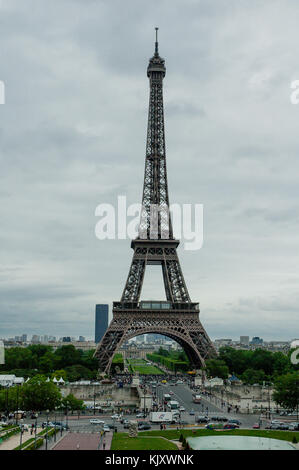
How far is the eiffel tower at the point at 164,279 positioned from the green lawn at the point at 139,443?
158 feet

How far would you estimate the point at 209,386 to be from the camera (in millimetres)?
88500

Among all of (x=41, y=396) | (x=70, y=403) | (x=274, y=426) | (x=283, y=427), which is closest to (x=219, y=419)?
(x=274, y=426)

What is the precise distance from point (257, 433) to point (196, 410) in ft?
64.3

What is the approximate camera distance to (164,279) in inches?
4395

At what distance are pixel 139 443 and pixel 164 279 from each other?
67.5 metres

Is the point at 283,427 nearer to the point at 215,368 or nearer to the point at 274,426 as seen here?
the point at 274,426

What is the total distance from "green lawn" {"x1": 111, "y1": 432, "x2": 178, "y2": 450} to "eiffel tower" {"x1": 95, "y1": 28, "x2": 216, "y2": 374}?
48.1 meters

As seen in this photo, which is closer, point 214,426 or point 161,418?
point 214,426

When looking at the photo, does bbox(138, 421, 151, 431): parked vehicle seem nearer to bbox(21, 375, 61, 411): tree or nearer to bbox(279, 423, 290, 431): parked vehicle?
bbox(21, 375, 61, 411): tree

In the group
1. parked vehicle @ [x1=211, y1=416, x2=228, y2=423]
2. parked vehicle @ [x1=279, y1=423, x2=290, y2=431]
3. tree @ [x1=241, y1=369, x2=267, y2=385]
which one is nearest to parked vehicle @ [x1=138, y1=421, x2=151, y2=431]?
parked vehicle @ [x1=211, y1=416, x2=228, y2=423]

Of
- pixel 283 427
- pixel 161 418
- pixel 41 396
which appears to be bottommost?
pixel 283 427

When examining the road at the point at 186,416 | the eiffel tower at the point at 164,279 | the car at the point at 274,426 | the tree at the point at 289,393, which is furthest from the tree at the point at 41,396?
the eiffel tower at the point at 164,279
